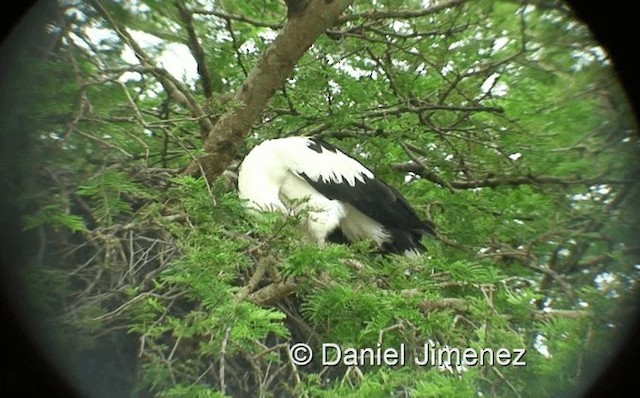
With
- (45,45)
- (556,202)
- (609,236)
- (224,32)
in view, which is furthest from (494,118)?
(45,45)

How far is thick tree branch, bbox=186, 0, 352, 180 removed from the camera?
2117 millimetres

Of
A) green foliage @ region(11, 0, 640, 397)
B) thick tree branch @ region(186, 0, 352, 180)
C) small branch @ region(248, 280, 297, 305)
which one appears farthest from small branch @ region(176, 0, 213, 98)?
small branch @ region(248, 280, 297, 305)

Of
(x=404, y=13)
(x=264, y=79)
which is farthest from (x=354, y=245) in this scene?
(x=404, y=13)

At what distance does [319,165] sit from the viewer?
244 centimetres

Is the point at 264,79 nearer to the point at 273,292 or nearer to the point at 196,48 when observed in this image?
the point at 196,48

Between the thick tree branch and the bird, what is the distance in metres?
0.13

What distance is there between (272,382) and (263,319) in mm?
303

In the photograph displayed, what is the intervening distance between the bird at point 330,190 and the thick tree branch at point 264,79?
13cm

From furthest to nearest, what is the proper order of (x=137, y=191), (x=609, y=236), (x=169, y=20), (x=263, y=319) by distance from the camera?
1. (x=169, y=20)
2. (x=609, y=236)
3. (x=137, y=191)
4. (x=263, y=319)

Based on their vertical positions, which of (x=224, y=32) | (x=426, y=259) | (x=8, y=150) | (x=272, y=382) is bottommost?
(x=272, y=382)

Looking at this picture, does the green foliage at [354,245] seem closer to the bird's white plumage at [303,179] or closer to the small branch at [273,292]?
the small branch at [273,292]

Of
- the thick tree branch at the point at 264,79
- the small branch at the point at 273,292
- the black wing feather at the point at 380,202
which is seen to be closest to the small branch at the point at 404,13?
the thick tree branch at the point at 264,79

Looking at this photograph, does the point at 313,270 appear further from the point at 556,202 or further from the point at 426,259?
the point at 556,202

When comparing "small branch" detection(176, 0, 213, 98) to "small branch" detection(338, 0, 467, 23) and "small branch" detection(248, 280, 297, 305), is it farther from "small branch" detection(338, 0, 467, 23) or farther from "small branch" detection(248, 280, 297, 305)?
"small branch" detection(248, 280, 297, 305)
